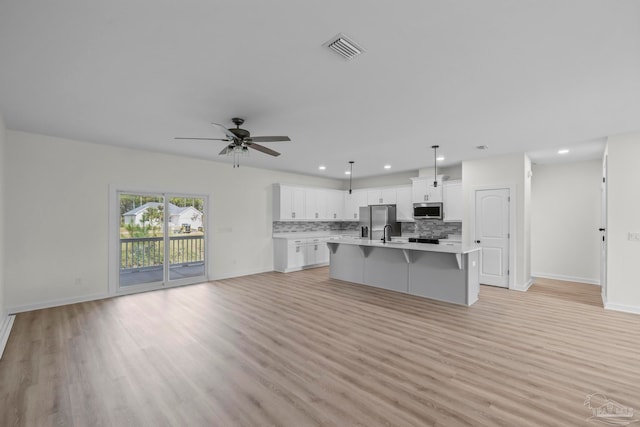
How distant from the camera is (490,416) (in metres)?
2.00

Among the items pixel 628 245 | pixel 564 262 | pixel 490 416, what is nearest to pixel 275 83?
pixel 490 416

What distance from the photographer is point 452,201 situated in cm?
677

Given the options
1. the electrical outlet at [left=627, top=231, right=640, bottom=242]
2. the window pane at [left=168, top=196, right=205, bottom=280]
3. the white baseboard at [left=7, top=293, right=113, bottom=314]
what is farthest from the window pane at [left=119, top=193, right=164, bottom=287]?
the electrical outlet at [left=627, top=231, right=640, bottom=242]

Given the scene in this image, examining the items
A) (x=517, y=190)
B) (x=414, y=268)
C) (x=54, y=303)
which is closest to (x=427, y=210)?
(x=517, y=190)

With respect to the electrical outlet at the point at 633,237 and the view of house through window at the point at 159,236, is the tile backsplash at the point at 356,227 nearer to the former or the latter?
the view of house through window at the point at 159,236

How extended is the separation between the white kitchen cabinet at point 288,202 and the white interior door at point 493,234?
4414mm

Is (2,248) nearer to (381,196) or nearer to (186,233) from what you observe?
(186,233)

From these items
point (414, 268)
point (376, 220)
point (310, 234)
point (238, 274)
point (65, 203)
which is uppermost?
point (65, 203)

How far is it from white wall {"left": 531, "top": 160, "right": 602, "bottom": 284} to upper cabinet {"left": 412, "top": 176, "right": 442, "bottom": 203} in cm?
218

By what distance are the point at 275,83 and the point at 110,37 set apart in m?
1.30

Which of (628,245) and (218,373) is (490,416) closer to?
(218,373)

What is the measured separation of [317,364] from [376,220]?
19.8ft

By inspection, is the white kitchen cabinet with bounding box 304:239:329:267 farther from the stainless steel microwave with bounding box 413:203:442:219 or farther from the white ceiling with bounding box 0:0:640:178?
the white ceiling with bounding box 0:0:640:178

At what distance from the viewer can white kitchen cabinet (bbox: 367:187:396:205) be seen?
8.04 metres
